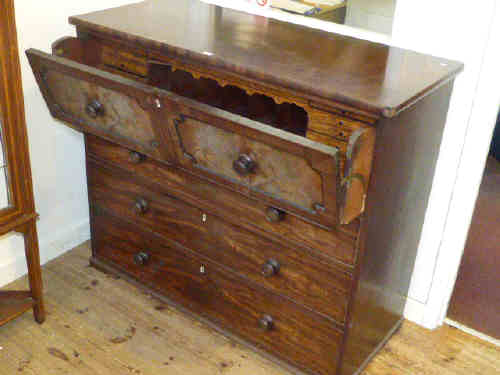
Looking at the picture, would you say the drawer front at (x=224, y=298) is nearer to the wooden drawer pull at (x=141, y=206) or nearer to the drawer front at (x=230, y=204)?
the wooden drawer pull at (x=141, y=206)

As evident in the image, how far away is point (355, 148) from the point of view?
1.56m

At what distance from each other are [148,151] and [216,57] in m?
0.39

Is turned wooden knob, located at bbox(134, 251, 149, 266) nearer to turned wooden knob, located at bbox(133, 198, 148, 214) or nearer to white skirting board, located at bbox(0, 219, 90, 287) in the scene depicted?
turned wooden knob, located at bbox(133, 198, 148, 214)

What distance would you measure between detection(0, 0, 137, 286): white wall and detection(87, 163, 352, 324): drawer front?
24cm

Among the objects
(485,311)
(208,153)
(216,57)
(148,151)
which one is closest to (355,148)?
(208,153)

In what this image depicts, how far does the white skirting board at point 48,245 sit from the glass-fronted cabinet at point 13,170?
0.28 meters

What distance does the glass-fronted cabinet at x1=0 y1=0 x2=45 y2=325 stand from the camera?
192cm

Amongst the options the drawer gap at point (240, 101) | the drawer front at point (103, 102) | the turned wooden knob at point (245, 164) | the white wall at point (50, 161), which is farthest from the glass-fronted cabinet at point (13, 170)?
the turned wooden knob at point (245, 164)

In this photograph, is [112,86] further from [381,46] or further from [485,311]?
[485,311]

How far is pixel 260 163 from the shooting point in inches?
67.0

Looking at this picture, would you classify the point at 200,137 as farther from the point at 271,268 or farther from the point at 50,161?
the point at 50,161

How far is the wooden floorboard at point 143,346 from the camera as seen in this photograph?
7.30 feet

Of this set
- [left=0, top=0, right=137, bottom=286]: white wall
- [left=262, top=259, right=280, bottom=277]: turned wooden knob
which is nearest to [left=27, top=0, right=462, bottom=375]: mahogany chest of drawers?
[left=262, top=259, right=280, bottom=277]: turned wooden knob

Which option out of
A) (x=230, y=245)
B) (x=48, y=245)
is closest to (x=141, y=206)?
(x=230, y=245)
